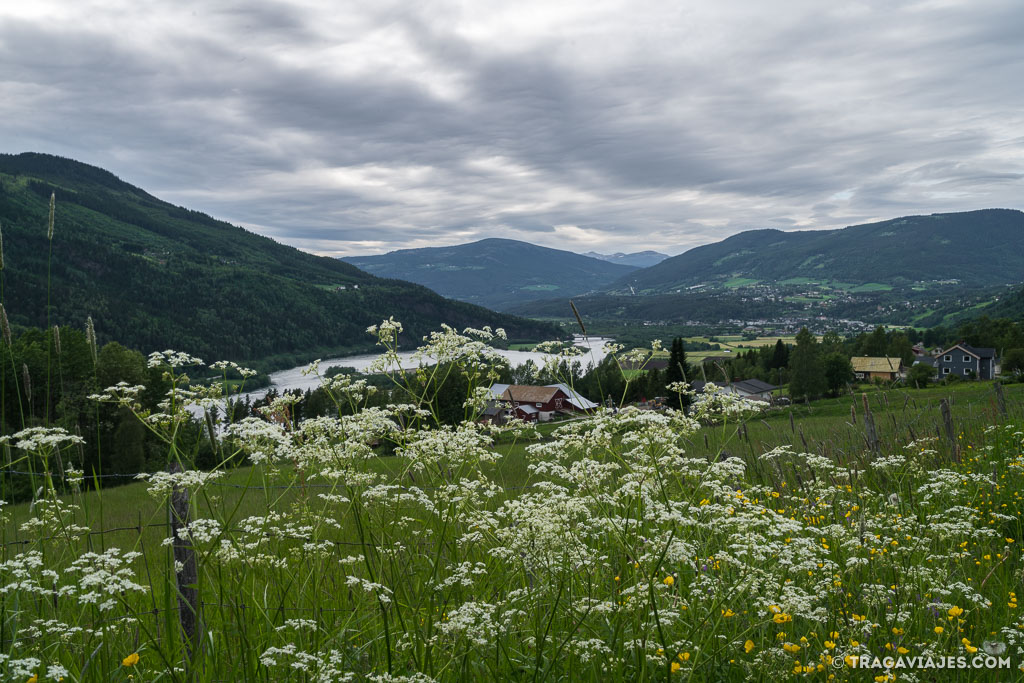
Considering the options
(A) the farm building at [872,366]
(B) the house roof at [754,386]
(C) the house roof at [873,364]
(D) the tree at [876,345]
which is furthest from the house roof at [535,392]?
(D) the tree at [876,345]

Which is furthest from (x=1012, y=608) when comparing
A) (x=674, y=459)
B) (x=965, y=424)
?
(x=965, y=424)

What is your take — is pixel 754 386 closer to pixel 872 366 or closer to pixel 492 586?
pixel 872 366

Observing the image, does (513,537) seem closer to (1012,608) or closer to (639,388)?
(1012,608)

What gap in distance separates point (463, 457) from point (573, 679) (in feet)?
6.45

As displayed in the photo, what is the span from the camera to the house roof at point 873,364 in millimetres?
107125

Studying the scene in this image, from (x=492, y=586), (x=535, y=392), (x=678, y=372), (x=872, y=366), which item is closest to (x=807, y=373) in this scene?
(x=535, y=392)

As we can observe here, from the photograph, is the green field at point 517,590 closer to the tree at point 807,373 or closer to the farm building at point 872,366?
the tree at point 807,373

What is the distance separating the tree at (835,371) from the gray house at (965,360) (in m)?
35.3

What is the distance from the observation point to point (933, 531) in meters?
4.73

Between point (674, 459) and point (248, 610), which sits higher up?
point (674, 459)

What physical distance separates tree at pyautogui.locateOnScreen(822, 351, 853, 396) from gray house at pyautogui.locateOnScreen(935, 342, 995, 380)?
35.3 meters

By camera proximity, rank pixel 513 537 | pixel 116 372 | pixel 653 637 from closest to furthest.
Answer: pixel 653 637, pixel 513 537, pixel 116 372

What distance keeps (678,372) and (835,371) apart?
45.4m

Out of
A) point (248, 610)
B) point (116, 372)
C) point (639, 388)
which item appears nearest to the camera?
point (248, 610)
